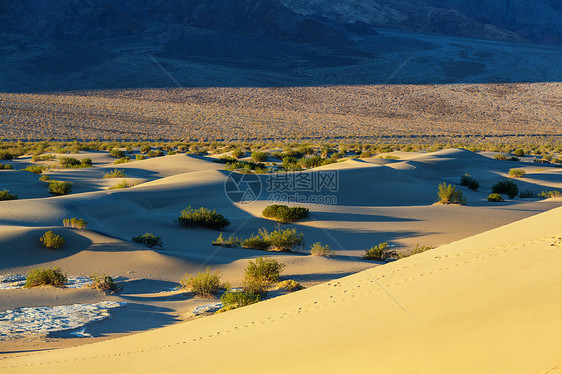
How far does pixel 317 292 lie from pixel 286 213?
291 inches

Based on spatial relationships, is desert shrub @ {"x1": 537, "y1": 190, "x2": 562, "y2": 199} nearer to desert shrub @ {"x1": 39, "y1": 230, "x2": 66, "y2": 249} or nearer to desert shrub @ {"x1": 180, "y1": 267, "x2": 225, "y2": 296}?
desert shrub @ {"x1": 180, "y1": 267, "x2": 225, "y2": 296}

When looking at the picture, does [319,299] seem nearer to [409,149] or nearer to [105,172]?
[105,172]

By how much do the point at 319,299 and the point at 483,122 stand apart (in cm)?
5587

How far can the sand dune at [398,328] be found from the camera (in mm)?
3598

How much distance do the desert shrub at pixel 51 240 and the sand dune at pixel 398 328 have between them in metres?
4.77

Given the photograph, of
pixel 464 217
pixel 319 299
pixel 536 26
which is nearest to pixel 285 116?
pixel 464 217

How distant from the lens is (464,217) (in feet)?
47.6

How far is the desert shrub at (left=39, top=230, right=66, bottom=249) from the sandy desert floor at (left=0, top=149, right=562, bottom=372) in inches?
5.4

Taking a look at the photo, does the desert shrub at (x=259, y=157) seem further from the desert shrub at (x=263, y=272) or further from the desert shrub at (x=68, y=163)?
the desert shrub at (x=263, y=272)

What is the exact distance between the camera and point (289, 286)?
338 inches

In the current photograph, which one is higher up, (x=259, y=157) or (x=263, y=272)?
(x=263, y=272)

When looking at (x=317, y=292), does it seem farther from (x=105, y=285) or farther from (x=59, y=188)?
(x=59, y=188)

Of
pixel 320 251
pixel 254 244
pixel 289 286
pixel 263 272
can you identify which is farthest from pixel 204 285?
pixel 254 244

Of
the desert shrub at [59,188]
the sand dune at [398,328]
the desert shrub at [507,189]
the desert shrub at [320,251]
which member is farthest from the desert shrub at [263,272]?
the desert shrub at [507,189]
